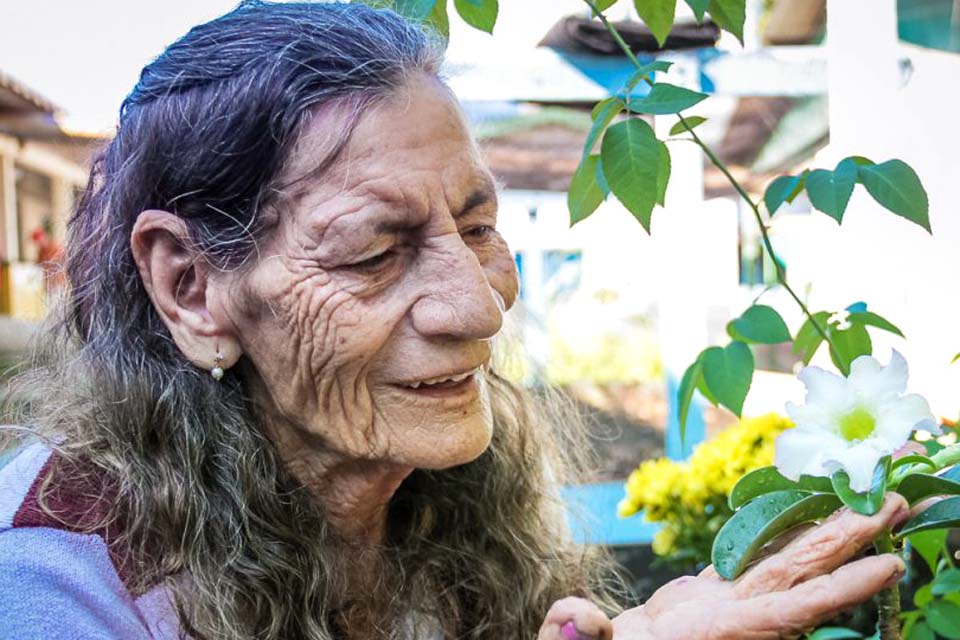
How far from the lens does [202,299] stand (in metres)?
1.46

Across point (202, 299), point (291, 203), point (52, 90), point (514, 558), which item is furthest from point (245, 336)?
point (52, 90)

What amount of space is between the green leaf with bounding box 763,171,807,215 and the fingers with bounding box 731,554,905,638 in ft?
1.73

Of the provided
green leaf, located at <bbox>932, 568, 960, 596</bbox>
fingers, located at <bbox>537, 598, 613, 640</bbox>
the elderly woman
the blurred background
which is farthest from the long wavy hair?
the blurred background

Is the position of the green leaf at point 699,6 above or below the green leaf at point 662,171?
above

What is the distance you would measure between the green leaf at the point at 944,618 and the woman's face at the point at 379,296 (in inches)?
25.5

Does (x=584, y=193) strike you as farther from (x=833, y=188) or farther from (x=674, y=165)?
(x=674, y=165)

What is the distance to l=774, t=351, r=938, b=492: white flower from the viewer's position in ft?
3.16

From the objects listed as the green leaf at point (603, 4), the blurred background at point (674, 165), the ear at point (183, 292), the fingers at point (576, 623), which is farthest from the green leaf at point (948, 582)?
the blurred background at point (674, 165)

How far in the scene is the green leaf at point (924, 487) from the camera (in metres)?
0.99

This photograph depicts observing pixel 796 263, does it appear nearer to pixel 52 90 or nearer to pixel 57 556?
pixel 52 90

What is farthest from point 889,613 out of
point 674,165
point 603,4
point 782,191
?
point 674,165

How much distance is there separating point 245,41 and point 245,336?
0.39 meters

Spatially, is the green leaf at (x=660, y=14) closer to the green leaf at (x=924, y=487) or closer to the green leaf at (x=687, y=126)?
the green leaf at (x=687, y=126)

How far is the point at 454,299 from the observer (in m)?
1.41
